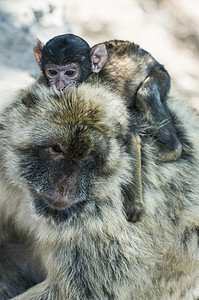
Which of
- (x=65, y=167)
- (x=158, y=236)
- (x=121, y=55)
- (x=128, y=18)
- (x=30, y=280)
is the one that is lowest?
(x=30, y=280)

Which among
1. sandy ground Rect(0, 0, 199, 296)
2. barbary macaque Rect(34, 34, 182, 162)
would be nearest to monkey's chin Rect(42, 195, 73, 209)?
barbary macaque Rect(34, 34, 182, 162)

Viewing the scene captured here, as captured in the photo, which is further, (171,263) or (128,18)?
(128,18)

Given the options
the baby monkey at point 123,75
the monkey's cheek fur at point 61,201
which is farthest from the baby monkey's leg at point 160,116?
the monkey's cheek fur at point 61,201

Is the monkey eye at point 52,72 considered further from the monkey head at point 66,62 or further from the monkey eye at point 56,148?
the monkey eye at point 56,148

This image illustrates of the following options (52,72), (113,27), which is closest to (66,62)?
(52,72)

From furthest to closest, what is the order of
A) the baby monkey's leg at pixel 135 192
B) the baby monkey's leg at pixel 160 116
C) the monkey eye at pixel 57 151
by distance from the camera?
the baby monkey's leg at pixel 160 116, the baby monkey's leg at pixel 135 192, the monkey eye at pixel 57 151

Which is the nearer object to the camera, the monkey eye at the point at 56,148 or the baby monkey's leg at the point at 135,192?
the monkey eye at the point at 56,148

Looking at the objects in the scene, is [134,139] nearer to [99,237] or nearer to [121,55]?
[99,237]

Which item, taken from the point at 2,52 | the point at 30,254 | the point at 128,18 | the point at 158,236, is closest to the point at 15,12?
the point at 2,52

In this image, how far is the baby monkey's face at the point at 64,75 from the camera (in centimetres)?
385

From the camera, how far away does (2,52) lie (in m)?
→ 6.62

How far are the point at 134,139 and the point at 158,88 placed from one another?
2.14 ft

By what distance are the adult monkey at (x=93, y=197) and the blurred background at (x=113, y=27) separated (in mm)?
2945

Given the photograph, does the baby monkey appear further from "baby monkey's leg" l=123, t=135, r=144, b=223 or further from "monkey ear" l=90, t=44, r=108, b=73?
"baby monkey's leg" l=123, t=135, r=144, b=223
